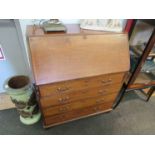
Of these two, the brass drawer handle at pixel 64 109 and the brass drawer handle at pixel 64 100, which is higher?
the brass drawer handle at pixel 64 100

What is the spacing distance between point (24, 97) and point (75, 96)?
1.72ft

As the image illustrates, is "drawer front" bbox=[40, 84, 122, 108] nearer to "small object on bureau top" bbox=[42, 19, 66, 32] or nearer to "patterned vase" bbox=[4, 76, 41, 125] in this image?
"patterned vase" bbox=[4, 76, 41, 125]

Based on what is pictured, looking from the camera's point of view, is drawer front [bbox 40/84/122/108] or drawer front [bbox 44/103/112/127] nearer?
drawer front [bbox 40/84/122/108]

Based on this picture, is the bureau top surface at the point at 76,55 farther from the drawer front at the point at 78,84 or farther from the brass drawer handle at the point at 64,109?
the brass drawer handle at the point at 64,109

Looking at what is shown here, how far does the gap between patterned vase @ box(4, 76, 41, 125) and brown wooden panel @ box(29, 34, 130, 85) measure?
385 millimetres

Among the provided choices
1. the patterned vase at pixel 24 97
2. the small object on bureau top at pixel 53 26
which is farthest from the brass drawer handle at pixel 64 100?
the small object on bureau top at pixel 53 26

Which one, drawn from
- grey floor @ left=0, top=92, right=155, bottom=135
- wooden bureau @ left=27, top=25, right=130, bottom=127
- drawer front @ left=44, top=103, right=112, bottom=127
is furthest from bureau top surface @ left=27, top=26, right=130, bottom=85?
grey floor @ left=0, top=92, right=155, bottom=135

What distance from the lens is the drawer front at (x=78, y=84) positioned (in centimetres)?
110

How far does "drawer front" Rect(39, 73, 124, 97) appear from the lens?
3.60 feet

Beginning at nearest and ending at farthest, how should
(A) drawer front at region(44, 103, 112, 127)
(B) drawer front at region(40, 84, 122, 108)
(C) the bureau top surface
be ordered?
(C) the bureau top surface
(B) drawer front at region(40, 84, 122, 108)
(A) drawer front at region(44, 103, 112, 127)

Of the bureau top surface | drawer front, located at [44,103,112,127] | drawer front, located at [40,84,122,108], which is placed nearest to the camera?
the bureau top surface
